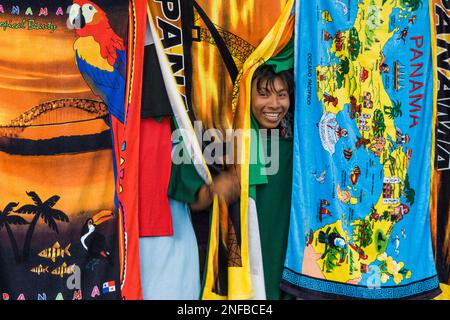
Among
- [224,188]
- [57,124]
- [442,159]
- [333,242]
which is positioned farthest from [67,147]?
[442,159]

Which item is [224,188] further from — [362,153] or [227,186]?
[362,153]

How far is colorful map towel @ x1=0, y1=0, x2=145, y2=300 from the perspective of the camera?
2801 mm

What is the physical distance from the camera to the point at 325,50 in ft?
10.2

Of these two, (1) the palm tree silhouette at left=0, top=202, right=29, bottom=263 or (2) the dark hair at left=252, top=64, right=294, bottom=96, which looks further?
(2) the dark hair at left=252, top=64, right=294, bottom=96

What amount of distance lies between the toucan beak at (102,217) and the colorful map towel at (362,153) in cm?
93

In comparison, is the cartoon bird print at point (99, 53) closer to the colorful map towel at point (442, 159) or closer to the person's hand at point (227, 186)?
the person's hand at point (227, 186)

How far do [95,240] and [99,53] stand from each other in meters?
0.89

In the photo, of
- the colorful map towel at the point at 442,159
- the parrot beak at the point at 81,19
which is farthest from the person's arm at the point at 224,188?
the colorful map towel at the point at 442,159

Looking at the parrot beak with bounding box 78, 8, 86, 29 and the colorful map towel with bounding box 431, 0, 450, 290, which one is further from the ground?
the parrot beak with bounding box 78, 8, 86, 29

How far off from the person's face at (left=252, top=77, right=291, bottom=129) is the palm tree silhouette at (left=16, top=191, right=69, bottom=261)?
1.09 m

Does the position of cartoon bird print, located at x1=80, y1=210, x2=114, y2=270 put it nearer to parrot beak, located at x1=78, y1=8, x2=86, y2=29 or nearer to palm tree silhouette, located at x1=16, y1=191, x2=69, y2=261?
palm tree silhouette, located at x1=16, y1=191, x2=69, y2=261

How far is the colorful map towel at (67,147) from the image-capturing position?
2801mm

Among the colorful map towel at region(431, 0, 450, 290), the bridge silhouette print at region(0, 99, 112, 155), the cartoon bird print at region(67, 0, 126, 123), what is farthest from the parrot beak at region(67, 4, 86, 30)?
the colorful map towel at region(431, 0, 450, 290)

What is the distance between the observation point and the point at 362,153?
10.3 feet
